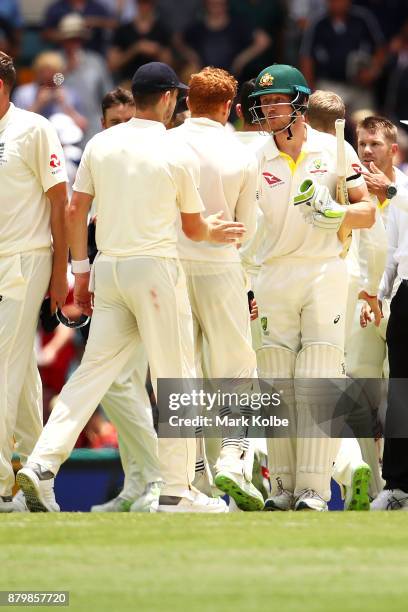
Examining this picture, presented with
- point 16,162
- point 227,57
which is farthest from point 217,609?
point 227,57

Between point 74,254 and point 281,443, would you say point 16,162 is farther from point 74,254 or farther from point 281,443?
point 281,443

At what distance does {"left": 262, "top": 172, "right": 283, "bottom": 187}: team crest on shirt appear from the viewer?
898 cm

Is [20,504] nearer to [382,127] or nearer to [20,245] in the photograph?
[20,245]

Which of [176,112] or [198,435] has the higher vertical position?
[176,112]

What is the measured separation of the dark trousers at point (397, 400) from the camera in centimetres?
909

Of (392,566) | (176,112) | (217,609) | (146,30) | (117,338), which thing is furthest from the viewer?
(146,30)

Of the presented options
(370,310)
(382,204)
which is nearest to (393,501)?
(370,310)

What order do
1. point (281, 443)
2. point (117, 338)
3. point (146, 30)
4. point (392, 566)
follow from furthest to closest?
point (146, 30) < point (281, 443) < point (117, 338) < point (392, 566)

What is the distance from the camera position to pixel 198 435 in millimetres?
9102

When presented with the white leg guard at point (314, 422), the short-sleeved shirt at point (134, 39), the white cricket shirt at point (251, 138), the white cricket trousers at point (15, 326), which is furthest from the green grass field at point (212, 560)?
the short-sleeved shirt at point (134, 39)

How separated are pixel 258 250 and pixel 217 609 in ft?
12.6

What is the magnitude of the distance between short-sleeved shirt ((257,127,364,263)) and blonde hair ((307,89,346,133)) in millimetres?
579

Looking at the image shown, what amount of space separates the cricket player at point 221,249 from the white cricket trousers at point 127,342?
1.22ft

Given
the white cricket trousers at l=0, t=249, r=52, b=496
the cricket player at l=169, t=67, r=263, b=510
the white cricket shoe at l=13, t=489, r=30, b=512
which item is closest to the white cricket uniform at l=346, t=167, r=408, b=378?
the cricket player at l=169, t=67, r=263, b=510
